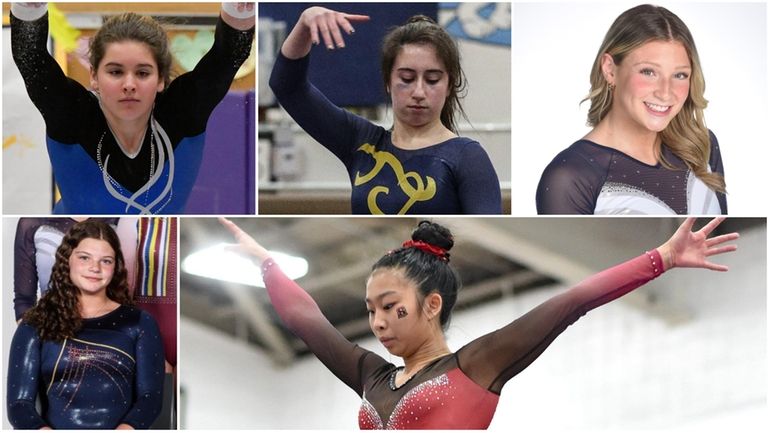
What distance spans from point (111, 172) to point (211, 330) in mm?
476

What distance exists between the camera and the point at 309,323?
115 inches

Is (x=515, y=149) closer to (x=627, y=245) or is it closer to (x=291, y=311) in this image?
(x=627, y=245)

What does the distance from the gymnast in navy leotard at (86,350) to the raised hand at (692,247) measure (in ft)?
4.31

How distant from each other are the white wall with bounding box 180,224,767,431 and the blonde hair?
0.77 feet

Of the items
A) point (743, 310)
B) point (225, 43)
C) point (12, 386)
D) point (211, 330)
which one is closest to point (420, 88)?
point (225, 43)

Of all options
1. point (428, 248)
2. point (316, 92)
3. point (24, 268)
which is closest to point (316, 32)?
point (316, 92)

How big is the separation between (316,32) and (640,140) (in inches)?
34.2

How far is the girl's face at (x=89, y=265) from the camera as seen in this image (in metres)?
2.93

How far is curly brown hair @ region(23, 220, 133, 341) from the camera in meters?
2.93

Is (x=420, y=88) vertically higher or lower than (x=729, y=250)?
higher

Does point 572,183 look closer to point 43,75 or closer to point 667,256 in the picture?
point 667,256

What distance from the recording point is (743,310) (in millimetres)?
2961

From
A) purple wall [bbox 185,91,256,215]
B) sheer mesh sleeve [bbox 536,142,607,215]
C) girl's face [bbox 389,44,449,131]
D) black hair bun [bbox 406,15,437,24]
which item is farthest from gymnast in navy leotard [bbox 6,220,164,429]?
sheer mesh sleeve [bbox 536,142,607,215]

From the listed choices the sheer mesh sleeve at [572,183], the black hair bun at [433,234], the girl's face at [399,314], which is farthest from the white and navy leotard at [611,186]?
the girl's face at [399,314]
